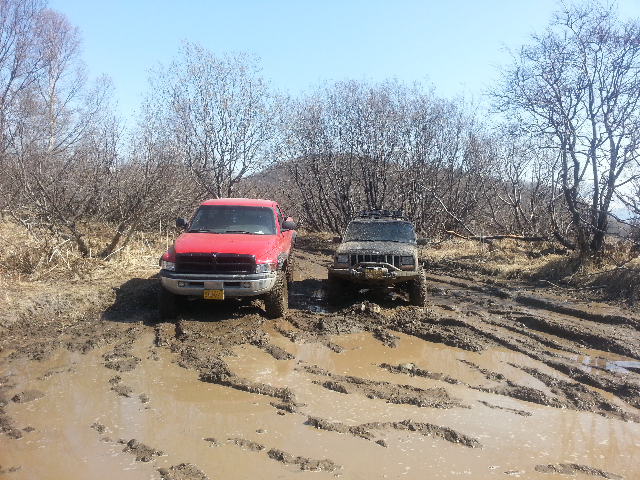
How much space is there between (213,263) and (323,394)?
3.15 metres

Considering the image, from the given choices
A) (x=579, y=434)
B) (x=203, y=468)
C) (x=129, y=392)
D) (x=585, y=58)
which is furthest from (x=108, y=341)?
(x=585, y=58)

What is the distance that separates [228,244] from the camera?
756 cm

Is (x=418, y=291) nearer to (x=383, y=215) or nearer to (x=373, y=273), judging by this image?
(x=373, y=273)

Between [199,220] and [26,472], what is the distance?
556cm

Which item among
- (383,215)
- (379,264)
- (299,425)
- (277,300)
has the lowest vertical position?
(299,425)

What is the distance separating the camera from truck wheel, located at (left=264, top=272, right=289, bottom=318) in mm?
7504

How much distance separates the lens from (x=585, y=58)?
11.0m

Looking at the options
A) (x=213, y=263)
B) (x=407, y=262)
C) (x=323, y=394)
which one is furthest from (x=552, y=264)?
(x=323, y=394)

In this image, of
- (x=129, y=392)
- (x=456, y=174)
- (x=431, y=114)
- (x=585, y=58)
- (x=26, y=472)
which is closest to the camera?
(x=26, y=472)

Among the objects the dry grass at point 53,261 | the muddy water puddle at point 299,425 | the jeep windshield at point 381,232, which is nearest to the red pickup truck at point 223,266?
the muddy water puddle at point 299,425

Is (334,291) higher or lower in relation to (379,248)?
lower

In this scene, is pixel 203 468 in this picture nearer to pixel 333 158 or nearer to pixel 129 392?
pixel 129 392

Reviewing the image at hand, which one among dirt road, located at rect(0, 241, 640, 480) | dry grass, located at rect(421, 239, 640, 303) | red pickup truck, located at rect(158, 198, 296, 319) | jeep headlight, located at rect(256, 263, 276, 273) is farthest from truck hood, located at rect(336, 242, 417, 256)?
dry grass, located at rect(421, 239, 640, 303)

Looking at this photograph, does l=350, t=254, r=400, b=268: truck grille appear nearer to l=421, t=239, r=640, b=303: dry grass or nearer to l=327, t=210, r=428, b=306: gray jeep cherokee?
l=327, t=210, r=428, b=306: gray jeep cherokee
